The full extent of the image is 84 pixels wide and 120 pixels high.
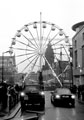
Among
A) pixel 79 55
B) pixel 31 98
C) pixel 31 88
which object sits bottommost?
pixel 31 98

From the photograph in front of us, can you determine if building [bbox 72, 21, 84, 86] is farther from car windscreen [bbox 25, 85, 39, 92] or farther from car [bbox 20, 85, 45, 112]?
car [bbox 20, 85, 45, 112]

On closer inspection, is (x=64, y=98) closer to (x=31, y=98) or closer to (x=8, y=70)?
(x=31, y=98)

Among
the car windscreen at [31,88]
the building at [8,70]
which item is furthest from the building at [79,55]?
the car windscreen at [31,88]

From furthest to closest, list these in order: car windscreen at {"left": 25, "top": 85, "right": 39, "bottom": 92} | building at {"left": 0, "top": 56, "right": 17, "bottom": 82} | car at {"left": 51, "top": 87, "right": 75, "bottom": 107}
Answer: building at {"left": 0, "top": 56, "right": 17, "bottom": 82}
car at {"left": 51, "top": 87, "right": 75, "bottom": 107}
car windscreen at {"left": 25, "top": 85, "right": 39, "bottom": 92}

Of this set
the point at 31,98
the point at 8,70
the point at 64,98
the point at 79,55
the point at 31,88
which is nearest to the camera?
the point at 31,98

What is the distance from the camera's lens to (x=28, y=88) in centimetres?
2270

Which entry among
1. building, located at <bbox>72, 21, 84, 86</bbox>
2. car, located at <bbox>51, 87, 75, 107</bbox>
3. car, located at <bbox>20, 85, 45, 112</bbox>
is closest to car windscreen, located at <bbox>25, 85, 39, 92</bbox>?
car, located at <bbox>20, 85, 45, 112</bbox>

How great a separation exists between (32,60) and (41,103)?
2510 cm

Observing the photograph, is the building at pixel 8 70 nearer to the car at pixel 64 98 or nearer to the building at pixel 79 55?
the building at pixel 79 55

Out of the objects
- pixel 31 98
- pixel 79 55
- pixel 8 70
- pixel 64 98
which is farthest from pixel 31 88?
pixel 8 70

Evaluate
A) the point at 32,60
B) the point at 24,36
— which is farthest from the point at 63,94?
the point at 24,36

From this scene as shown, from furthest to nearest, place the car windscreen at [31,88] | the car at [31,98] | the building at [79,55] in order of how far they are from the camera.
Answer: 1. the building at [79,55]
2. the car windscreen at [31,88]
3. the car at [31,98]

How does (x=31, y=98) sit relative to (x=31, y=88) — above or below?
below

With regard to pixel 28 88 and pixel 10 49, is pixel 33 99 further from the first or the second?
pixel 10 49
